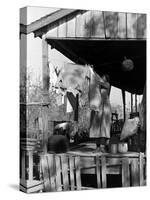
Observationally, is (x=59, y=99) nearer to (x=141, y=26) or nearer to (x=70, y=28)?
(x=70, y=28)

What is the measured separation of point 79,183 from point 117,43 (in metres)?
1.88

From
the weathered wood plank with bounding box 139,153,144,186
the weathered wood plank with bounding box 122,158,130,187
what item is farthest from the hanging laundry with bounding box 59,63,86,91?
the weathered wood plank with bounding box 139,153,144,186

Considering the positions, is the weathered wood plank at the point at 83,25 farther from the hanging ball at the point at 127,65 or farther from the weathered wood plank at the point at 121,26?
the hanging ball at the point at 127,65

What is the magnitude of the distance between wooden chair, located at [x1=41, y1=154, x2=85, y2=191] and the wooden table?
10 cm

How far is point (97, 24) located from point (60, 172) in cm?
195

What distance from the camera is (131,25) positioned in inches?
368

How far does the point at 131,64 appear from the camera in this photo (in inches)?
367

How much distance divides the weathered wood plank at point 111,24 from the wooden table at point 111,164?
1.45 metres

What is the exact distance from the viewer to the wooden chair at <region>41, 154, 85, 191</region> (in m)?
8.85

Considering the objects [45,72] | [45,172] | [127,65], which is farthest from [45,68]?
[45,172]

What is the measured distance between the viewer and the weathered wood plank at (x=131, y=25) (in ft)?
30.6

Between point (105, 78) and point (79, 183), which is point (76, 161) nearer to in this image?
point (79, 183)

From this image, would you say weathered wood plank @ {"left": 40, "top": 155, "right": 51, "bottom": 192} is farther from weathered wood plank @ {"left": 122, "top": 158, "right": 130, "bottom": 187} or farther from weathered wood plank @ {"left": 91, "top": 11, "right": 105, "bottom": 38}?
weathered wood plank @ {"left": 91, "top": 11, "right": 105, "bottom": 38}

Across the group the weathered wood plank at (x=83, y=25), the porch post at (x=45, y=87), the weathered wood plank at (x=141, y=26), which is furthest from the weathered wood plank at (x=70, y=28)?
the weathered wood plank at (x=141, y=26)
